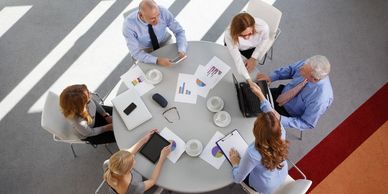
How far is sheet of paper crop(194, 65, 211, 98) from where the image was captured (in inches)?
111

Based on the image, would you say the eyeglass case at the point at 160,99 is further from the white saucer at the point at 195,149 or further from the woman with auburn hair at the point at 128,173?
the white saucer at the point at 195,149

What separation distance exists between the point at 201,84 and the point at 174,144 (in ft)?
1.95

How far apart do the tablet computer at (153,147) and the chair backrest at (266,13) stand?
1.58 meters

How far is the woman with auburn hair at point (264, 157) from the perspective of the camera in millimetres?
2115

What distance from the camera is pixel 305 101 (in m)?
2.85

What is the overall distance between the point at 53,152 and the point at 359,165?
3244 mm

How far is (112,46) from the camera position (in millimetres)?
4199

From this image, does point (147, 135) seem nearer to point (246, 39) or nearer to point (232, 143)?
point (232, 143)

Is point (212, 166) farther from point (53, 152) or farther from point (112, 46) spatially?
point (112, 46)

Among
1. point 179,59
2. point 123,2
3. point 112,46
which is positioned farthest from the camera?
point 123,2

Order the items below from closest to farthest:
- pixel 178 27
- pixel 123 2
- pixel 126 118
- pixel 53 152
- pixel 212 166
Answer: pixel 212 166 → pixel 126 118 → pixel 178 27 → pixel 53 152 → pixel 123 2

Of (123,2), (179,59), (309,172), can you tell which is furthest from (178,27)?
(309,172)

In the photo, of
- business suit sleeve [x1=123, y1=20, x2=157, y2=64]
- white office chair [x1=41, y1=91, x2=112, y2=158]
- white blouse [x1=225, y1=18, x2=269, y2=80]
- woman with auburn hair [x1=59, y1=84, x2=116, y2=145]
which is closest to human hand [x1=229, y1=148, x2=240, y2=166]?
white blouse [x1=225, y1=18, x2=269, y2=80]

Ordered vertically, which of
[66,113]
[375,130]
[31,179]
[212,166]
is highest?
[375,130]
